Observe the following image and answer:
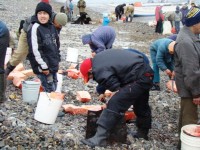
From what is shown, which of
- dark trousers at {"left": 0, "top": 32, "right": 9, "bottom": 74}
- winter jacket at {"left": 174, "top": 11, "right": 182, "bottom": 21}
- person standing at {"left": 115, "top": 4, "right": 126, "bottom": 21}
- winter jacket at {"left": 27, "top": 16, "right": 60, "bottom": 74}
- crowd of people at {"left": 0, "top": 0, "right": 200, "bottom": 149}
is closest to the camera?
crowd of people at {"left": 0, "top": 0, "right": 200, "bottom": 149}

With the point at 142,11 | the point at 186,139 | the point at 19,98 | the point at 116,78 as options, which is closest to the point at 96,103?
the point at 19,98

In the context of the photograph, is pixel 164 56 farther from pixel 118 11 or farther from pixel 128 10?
pixel 118 11

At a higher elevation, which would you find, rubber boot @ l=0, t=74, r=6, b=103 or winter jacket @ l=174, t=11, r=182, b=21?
winter jacket @ l=174, t=11, r=182, b=21

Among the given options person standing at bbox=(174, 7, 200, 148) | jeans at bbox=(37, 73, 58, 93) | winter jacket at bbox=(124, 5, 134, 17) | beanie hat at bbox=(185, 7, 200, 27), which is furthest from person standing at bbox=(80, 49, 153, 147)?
winter jacket at bbox=(124, 5, 134, 17)

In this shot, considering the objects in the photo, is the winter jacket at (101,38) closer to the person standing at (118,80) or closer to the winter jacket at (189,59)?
the person standing at (118,80)

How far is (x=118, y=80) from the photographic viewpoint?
4.55 m

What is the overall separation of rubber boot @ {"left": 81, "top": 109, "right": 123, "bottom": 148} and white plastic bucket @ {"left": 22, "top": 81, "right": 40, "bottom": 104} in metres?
1.59

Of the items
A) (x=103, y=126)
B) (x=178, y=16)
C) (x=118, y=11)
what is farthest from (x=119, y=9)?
(x=103, y=126)

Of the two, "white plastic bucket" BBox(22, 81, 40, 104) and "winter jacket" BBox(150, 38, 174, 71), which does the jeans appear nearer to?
"white plastic bucket" BBox(22, 81, 40, 104)

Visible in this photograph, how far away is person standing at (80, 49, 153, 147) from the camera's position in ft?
14.6

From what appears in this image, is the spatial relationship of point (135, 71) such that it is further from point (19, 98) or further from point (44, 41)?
point (19, 98)

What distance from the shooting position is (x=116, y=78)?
4.46 meters

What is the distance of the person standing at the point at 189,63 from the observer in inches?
Answer: 167

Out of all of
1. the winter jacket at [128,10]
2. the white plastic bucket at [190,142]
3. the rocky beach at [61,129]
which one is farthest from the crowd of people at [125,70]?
the winter jacket at [128,10]
